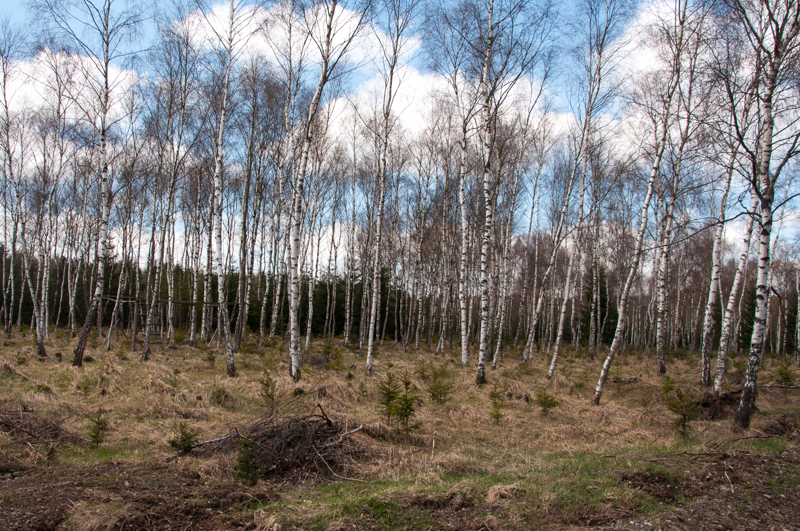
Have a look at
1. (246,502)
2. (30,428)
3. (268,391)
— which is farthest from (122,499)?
(268,391)

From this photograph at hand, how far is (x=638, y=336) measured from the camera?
33.1m

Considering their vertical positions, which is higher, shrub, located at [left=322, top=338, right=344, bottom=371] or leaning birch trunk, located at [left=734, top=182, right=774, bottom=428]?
leaning birch trunk, located at [left=734, top=182, right=774, bottom=428]

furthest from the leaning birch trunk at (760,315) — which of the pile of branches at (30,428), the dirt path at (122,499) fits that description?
the pile of branches at (30,428)

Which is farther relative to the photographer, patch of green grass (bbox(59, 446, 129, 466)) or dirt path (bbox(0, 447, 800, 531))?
patch of green grass (bbox(59, 446, 129, 466))

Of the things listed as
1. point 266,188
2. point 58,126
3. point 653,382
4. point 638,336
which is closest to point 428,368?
point 653,382

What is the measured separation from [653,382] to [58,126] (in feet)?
66.4

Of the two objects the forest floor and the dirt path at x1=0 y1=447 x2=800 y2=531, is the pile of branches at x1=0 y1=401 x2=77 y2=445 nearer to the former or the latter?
the forest floor

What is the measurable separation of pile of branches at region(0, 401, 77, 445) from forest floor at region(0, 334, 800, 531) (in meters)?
0.03

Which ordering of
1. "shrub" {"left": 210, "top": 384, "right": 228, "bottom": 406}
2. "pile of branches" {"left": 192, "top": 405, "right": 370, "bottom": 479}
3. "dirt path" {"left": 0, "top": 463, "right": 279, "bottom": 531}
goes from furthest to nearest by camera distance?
"shrub" {"left": 210, "top": 384, "right": 228, "bottom": 406} < "pile of branches" {"left": 192, "top": 405, "right": 370, "bottom": 479} < "dirt path" {"left": 0, "top": 463, "right": 279, "bottom": 531}

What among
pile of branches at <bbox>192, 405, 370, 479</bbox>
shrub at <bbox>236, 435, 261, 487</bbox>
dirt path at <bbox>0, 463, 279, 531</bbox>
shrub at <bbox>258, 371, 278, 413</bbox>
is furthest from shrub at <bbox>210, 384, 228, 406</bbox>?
shrub at <bbox>236, 435, 261, 487</bbox>

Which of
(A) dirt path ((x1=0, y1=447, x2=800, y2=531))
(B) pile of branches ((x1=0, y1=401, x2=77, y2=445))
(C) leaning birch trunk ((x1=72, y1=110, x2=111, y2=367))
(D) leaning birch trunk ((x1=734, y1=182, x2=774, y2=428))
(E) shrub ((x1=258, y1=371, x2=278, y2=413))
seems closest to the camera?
(A) dirt path ((x1=0, y1=447, x2=800, y2=531))

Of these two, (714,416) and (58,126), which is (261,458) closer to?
(714,416)

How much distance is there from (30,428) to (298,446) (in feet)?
11.8

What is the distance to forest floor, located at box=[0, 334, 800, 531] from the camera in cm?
356
